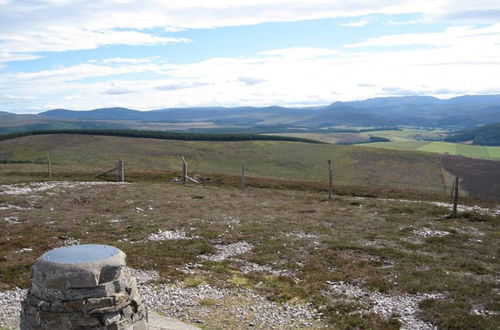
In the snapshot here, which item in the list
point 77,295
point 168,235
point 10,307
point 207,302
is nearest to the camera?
point 77,295

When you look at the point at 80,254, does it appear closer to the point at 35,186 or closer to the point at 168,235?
the point at 168,235

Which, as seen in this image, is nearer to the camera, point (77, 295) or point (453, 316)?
point (77, 295)

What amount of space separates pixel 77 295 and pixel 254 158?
13363cm

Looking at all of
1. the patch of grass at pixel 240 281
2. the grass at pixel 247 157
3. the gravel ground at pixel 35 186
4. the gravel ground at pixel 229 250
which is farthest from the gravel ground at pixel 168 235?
the grass at pixel 247 157

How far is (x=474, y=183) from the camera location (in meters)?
101

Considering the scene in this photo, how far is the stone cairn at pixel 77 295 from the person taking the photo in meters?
10.5

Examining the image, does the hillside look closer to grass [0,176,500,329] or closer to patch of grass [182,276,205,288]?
grass [0,176,500,329]

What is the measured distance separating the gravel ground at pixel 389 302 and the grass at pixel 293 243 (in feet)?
1.47

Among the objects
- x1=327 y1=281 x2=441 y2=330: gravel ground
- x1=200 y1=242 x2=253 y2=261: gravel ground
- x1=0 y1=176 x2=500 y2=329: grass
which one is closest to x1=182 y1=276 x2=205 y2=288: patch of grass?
x1=0 y1=176 x2=500 y2=329: grass

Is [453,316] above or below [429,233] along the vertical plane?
above

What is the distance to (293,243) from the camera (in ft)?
88.4

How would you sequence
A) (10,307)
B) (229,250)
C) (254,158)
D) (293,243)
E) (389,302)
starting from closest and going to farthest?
(10,307) → (389,302) → (229,250) → (293,243) → (254,158)

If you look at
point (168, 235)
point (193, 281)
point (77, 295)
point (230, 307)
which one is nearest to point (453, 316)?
point (230, 307)

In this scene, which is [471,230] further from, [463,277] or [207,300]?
[207,300]
